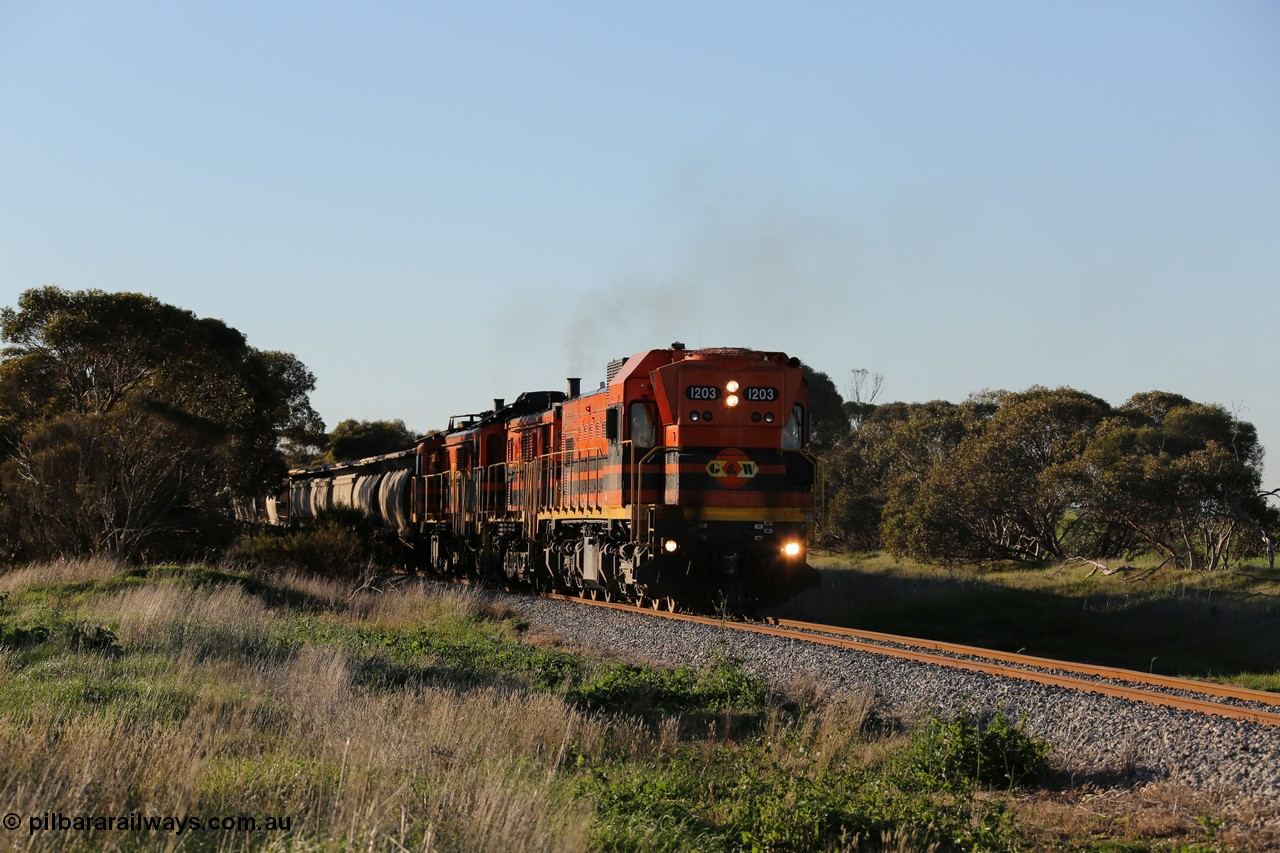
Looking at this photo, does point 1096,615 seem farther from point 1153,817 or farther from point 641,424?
point 1153,817

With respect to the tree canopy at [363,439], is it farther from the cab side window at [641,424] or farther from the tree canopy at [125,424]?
the cab side window at [641,424]

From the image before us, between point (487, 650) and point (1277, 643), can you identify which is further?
point (1277, 643)

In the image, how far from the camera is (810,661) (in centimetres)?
1472

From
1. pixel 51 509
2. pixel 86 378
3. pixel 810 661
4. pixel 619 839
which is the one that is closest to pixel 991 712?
pixel 810 661

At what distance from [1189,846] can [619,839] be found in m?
3.40

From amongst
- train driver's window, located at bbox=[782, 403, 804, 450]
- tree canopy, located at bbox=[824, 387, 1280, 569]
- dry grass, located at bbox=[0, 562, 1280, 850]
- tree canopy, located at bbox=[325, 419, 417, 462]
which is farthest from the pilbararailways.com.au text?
tree canopy, located at bbox=[325, 419, 417, 462]

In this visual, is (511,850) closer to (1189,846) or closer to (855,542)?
(1189,846)

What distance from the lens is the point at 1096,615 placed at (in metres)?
21.5

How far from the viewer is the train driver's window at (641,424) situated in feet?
62.9

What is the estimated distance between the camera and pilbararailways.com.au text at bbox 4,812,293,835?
5.94 meters

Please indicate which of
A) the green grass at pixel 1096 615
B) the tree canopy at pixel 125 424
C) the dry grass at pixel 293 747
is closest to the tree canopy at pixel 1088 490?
the green grass at pixel 1096 615

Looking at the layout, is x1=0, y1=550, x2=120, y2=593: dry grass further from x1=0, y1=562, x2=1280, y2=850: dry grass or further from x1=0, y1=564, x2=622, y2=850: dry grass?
x1=0, y1=564, x2=622, y2=850: dry grass

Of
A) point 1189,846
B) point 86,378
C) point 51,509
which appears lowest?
point 1189,846

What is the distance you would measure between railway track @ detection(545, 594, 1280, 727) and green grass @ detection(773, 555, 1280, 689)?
2.05m
